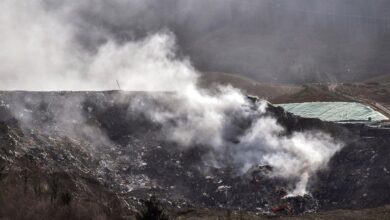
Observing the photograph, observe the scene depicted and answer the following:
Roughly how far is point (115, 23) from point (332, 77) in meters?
52.4

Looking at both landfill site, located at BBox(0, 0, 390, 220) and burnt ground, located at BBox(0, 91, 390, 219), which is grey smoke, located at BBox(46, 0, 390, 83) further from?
burnt ground, located at BBox(0, 91, 390, 219)

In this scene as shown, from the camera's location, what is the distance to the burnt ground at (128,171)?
3794 cm

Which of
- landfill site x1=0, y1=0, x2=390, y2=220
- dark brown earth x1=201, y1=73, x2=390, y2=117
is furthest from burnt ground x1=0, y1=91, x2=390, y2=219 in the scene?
dark brown earth x1=201, y1=73, x2=390, y2=117

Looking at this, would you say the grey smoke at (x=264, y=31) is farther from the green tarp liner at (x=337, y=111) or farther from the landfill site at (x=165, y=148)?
the green tarp liner at (x=337, y=111)

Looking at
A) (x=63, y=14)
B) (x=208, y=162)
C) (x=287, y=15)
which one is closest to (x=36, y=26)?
(x=63, y=14)

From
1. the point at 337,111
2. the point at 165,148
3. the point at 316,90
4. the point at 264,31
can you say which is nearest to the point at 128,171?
the point at 165,148

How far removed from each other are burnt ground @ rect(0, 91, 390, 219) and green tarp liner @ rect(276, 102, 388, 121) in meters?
7.64

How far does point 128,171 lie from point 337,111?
26677 millimetres

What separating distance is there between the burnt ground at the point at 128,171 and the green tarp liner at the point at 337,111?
7.64m

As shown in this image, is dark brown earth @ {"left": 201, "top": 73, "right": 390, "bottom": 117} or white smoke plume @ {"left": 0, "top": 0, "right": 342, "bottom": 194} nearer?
white smoke plume @ {"left": 0, "top": 0, "right": 342, "bottom": 194}

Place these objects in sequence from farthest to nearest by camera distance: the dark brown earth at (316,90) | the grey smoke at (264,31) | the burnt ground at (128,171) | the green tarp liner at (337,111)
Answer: the grey smoke at (264,31)
the dark brown earth at (316,90)
the green tarp liner at (337,111)
the burnt ground at (128,171)

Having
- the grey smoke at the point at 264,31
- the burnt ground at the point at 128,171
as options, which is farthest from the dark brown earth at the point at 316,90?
the burnt ground at the point at 128,171

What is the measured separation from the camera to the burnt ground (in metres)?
37.9

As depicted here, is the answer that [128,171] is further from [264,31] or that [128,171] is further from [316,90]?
[264,31]
